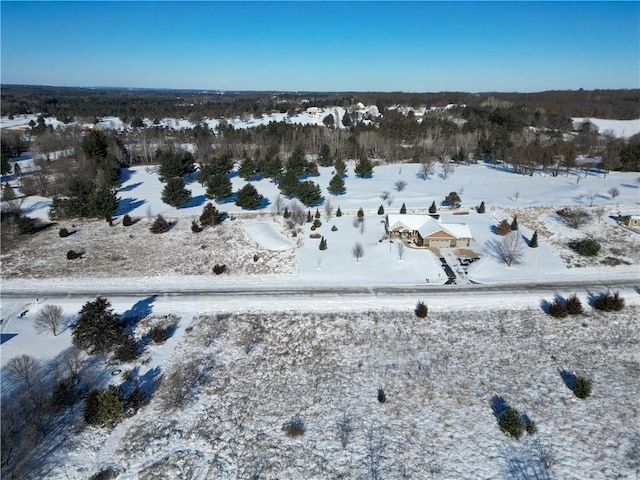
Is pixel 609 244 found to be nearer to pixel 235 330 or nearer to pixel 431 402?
pixel 431 402

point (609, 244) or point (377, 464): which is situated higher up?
point (609, 244)

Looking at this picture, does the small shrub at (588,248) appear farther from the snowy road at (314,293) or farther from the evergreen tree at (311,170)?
the evergreen tree at (311,170)

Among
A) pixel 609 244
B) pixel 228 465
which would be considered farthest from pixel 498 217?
pixel 228 465

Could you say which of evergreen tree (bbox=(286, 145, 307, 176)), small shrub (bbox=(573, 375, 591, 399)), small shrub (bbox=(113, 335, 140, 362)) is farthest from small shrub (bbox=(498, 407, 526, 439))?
evergreen tree (bbox=(286, 145, 307, 176))

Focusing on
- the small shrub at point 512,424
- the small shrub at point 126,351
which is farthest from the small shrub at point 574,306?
the small shrub at point 126,351

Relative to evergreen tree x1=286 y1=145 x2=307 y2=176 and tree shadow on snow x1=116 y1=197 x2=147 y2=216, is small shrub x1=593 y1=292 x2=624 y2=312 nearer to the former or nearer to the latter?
evergreen tree x1=286 y1=145 x2=307 y2=176

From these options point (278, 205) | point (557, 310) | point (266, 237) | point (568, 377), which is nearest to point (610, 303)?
point (557, 310)

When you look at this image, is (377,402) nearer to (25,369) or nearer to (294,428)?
(294,428)
